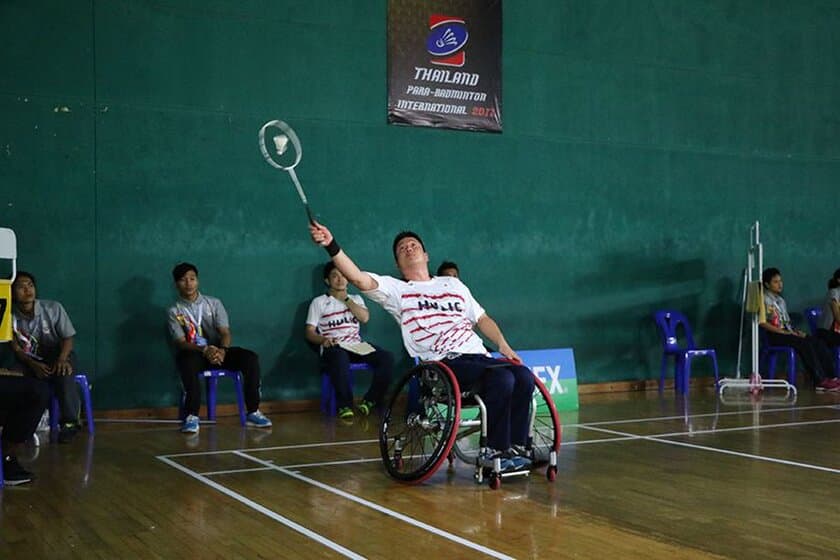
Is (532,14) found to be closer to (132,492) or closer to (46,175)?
(46,175)

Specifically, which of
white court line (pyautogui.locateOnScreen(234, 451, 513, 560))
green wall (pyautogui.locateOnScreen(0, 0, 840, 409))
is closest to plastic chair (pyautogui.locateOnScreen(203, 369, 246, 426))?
green wall (pyautogui.locateOnScreen(0, 0, 840, 409))

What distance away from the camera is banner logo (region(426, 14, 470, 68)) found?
27.6ft

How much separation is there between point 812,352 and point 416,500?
591cm

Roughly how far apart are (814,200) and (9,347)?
7921mm

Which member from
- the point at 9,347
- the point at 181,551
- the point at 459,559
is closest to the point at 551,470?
the point at 459,559

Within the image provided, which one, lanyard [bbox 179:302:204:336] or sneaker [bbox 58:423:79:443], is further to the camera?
lanyard [bbox 179:302:204:336]

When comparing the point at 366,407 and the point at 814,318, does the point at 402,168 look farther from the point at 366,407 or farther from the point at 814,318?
the point at 814,318

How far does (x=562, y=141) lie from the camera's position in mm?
9062

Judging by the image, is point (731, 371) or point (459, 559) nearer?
point (459, 559)

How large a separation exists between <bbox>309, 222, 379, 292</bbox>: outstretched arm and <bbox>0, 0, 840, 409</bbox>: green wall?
3102mm

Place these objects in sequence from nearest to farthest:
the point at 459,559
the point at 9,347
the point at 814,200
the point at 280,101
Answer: the point at 459,559, the point at 9,347, the point at 280,101, the point at 814,200

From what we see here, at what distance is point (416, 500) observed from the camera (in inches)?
166

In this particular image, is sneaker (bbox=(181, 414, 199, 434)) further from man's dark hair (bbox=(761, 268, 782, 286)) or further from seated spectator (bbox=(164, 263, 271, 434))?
man's dark hair (bbox=(761, 268, 782, 286))

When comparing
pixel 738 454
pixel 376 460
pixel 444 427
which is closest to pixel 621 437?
pixel 738 454
